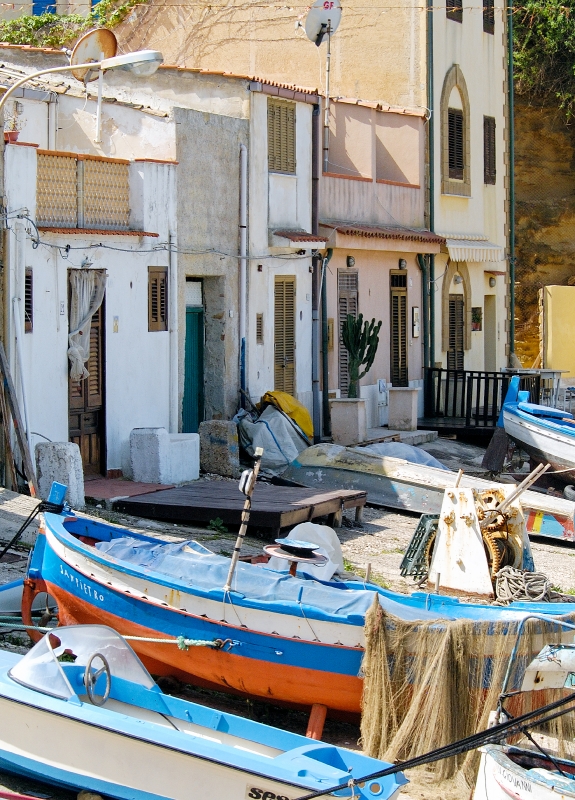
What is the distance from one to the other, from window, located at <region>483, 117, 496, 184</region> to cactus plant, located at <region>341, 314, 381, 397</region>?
761 centimetres

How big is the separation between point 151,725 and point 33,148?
9092mm

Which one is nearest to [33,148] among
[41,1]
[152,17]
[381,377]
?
[381,377]

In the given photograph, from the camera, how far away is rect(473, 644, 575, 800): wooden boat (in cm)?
688

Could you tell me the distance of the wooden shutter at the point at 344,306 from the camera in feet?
71.7

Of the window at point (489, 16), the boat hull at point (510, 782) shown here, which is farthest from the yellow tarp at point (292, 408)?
the window at point (489, 16)

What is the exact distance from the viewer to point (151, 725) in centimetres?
749

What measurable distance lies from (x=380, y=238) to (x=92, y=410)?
8.13m

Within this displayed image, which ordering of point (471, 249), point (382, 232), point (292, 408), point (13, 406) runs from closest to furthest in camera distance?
1. point (13, 406)
2. point (292, 408)
3. point (382, 232)
4. point (471, 249)

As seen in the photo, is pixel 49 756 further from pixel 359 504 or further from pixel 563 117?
pixel 563 117

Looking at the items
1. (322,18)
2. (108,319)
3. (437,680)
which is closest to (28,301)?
(108,319)

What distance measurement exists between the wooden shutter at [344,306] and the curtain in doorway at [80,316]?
715 centimetres

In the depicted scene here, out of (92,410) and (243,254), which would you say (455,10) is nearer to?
(243,254)

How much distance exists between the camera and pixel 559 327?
3159 centimetres

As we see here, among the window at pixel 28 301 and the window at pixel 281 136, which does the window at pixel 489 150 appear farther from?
the window at pixel 28 301
